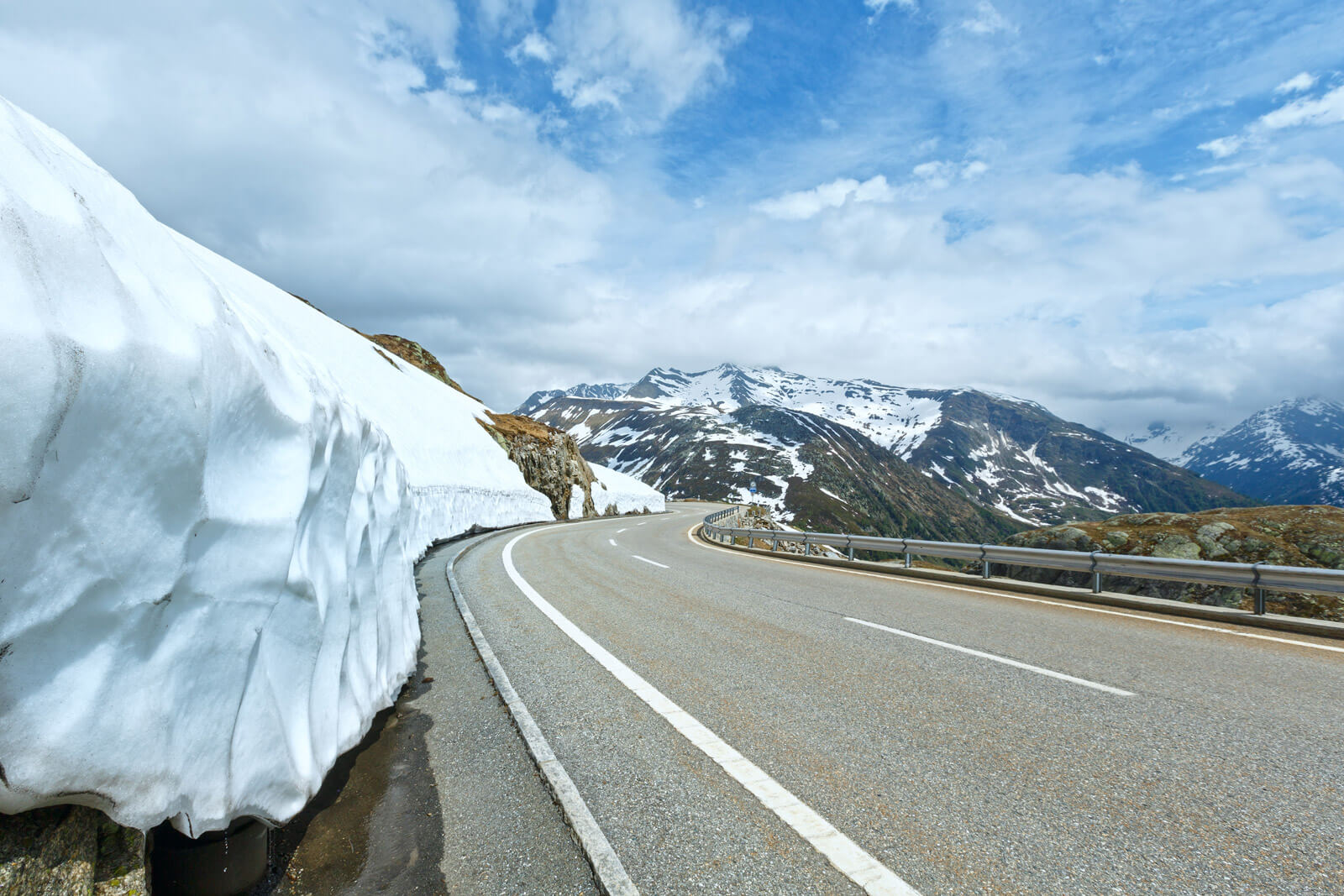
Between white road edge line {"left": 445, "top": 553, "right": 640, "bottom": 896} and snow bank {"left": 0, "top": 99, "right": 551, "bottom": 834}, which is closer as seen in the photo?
snow bank {"left": 0, "top": 99, "right": 551, "bottom": 834}

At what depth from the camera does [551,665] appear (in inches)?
229

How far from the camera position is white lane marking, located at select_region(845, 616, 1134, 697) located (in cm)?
510

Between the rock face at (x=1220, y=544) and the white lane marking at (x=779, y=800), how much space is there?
957cm

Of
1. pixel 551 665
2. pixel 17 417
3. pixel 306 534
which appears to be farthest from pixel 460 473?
pixel 17 417

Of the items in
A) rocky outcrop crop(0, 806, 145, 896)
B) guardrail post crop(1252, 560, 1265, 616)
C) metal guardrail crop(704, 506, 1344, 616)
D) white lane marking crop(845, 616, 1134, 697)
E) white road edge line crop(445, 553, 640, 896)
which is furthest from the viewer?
guardrail post crop(1252, 560, 1265, 616)

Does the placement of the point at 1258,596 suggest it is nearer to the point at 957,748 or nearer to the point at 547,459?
the point at 957,748

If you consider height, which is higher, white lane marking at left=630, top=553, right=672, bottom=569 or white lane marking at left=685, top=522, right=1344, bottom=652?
white lane marking at left=685, top=522, right=1344, bottom=652

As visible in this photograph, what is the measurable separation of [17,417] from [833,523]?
164339 millimetres

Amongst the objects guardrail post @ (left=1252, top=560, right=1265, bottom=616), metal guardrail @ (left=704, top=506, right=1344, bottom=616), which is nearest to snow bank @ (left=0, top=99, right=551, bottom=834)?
metal guardrail @ (left=704, top=506, right=1344, bottom=616)

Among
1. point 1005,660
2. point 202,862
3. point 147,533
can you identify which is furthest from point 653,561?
point 147,533

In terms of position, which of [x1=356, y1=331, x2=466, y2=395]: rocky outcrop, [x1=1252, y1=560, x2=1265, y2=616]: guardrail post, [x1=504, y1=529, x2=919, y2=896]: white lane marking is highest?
[x1=356, y1=331, x2=466, y2=395]: rocky outcrop

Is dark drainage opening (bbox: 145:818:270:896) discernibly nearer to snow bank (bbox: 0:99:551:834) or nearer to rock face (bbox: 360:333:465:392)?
snow bank (bbox: 0:99:551:834)

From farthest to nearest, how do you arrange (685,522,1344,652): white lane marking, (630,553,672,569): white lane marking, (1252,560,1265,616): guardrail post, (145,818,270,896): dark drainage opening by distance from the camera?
1. (630,553,672,569): white lane marking
2. (1252,560,1265,616): guardrail post
3. (685,522,1344,652): white lane marking
4. (145,818,270,896): dark drainage opening

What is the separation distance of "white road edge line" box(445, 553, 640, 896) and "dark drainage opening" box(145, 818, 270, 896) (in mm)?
1436
